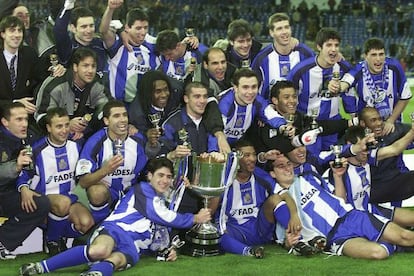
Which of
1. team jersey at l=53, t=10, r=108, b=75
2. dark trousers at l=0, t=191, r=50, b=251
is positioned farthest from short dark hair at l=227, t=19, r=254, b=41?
dark trousers at l=0, t=191, r=50, b=251

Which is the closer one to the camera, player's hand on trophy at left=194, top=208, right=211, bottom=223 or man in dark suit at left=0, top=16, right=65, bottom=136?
player's hand on trophy at left=194, top=208, right=211, bottom=223

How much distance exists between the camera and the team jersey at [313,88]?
714cm

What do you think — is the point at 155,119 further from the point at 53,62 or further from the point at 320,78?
the point at 320,78

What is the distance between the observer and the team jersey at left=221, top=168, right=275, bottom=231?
6.43m

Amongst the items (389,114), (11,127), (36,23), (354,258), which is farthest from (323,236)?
(36,23)

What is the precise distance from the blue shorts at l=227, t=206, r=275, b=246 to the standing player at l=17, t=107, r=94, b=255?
3.86ft

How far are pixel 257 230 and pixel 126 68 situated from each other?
192cm

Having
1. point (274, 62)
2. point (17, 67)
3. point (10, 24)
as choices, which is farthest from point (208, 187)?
point (10, 24)

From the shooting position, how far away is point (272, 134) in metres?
6.67

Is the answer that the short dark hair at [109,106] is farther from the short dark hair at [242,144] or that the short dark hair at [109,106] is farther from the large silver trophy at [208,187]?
the short dark hair at [242,144]

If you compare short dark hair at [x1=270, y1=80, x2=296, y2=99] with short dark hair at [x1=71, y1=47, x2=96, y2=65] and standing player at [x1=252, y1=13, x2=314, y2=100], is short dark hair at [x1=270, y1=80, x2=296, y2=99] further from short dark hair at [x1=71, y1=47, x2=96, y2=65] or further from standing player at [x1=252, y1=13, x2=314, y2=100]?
short dark hair at [x1=71, y1=47, x2=96, y2=65]

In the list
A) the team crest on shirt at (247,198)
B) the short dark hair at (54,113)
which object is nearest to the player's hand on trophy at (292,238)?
the team crest on shirt at (247,198)

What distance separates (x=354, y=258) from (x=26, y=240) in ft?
8.23

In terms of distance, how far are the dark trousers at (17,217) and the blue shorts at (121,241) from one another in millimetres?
592
